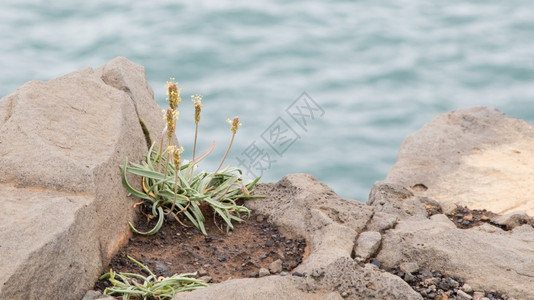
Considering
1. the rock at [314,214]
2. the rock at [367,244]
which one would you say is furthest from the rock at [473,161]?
the rock at [367,244]

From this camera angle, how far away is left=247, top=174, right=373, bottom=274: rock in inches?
156

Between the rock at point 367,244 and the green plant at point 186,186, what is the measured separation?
2.66 ft

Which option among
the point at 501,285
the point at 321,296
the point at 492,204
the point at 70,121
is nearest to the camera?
the point at 321,296

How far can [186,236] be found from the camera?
444cm

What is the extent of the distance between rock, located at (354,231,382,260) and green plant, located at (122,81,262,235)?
81cm

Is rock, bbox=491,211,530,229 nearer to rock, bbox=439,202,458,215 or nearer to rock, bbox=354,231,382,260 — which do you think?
rock, bbox=439,202,458,215

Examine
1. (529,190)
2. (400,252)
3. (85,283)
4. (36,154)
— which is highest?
(529,190)

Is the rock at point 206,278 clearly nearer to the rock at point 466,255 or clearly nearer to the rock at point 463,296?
the rock at point 466,255

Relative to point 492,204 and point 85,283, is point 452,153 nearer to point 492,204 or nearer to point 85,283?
point 492,204

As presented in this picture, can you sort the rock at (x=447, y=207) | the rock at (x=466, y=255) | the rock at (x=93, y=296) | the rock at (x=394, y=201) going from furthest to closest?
the rock at (x=447, y=207) → the rock at (x=394, y=201) → the rock at (x=466, y=255) → the rock at (x=93, y=296)

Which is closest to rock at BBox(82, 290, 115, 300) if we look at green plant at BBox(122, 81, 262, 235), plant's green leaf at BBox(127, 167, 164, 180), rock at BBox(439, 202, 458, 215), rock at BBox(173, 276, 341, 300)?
rock at BBox(173, 276, 341, 300)

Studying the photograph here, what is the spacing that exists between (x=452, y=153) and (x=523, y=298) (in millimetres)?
2562

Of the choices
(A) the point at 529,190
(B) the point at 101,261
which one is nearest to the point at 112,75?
(B) the point at 101,261

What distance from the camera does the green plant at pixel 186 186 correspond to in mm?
4383
